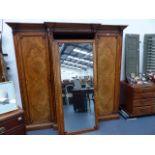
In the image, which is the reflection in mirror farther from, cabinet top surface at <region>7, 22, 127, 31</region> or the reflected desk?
cabinet top surface at <region>7, 22, 127, 31</region>

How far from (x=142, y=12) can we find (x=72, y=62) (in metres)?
1.20

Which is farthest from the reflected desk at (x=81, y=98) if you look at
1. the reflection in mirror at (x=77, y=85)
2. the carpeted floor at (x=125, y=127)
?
the carpeted floor at (x=125, y=127)

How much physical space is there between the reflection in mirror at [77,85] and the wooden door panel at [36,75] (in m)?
0.31

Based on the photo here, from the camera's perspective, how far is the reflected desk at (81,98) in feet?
7.88

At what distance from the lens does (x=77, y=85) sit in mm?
2391

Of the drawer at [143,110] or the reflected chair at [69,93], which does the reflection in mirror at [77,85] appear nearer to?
the reflected chair at [69,93]

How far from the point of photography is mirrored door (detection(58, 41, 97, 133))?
2.28 meters

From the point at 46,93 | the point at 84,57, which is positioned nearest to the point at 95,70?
the point at 84,57

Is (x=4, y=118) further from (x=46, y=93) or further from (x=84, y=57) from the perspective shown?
(x=84, y=57)

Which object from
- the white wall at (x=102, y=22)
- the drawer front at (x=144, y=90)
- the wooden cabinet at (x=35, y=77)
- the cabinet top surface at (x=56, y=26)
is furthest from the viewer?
the drawer front at (x=144, y=90)

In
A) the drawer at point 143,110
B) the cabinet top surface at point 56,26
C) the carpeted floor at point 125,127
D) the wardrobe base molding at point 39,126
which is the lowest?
the carpeted floor at point 125,127

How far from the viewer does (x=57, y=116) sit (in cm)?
239

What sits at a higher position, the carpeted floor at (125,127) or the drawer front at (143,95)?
the drawer front at (143,95)

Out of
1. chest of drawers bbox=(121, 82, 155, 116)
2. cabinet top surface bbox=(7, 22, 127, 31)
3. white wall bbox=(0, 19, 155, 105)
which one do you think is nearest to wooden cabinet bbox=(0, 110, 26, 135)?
white wall bbox=(0, 19, 155, 105)
